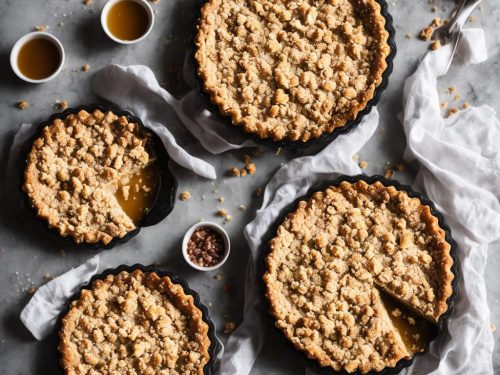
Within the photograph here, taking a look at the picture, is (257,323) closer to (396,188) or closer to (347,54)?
(396,188)

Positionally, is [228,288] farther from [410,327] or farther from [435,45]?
[435,45]

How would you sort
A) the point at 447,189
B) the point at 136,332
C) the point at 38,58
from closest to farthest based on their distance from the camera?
1. the point at 136,332
2. the point at 447,189
3. the point at 38,58

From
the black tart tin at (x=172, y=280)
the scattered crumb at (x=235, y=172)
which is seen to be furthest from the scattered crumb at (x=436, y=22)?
the black tart tin at (x=172, y=280)

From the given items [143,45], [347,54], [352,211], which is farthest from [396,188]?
[143,45]

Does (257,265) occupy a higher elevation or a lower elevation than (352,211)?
lower

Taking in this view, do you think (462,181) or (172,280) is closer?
(172,280)

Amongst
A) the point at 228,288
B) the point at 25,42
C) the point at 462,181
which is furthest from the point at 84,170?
the point at 462,181

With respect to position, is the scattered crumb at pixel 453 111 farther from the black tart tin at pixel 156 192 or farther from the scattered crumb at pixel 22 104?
the scattered crumb at pixel 22 104
